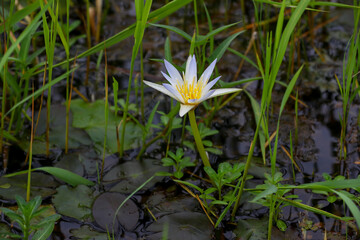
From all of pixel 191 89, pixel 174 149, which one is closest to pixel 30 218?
pixel 191 89

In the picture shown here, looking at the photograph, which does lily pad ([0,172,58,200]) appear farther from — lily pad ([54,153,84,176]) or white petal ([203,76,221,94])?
white petal ([203,76,221,94])

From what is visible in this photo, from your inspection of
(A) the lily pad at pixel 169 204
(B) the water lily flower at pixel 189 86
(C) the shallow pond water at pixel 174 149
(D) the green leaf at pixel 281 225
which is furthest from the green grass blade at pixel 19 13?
(D) the green leaf at pixel 281 225

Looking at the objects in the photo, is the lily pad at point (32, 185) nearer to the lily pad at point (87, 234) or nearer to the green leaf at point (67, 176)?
the green leaf at point (67, 176)

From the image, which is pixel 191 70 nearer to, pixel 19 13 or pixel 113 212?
pixel 113 212

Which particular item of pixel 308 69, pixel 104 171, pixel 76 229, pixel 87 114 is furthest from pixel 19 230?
pixel 308 69

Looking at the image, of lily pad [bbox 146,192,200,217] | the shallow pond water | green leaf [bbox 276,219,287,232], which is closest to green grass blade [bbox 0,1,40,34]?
the shallow pond water

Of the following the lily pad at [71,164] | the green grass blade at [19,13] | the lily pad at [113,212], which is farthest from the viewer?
the lily pad at [71,164]

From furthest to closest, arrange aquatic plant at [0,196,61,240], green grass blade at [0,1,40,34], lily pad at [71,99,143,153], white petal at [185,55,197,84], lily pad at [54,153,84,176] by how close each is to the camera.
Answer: lily pad at [71,99,143,153] < lily pad at [54,153,84,176] < green grass blade at [0,1,40,34] < white petal at [185,55,197,84] < aquatic plant at [0,196,61,240]
